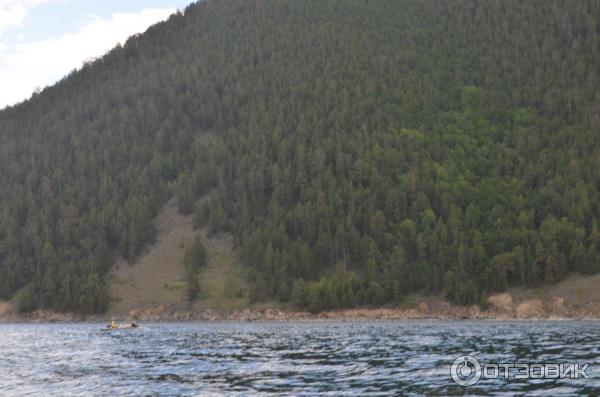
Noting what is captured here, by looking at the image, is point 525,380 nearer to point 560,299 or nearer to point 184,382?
point 184,382

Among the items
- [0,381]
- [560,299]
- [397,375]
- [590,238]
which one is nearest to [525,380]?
[397,375]

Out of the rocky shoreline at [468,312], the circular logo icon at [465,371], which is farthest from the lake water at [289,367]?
the rocky shoreline at [468,312]

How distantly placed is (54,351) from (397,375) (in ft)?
162

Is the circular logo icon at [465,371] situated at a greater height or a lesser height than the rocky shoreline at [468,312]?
lesser

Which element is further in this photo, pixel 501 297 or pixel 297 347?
pixel 501 297

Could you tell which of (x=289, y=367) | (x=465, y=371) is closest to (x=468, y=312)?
(x=289, y=367)

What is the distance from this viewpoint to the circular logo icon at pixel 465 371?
155ft

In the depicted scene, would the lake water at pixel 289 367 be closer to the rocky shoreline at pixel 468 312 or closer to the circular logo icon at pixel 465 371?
the circular logo icon at pixel 465 371

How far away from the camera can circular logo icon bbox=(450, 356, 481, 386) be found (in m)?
47.2

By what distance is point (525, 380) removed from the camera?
46.3 meters

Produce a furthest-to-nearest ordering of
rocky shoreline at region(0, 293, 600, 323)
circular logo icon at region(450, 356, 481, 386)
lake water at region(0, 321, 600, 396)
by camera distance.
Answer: rocky shoreline at region(0, 293, 600, 323), circular logo icon at region(450, 356, 481, 386), lake water at region(0, 321, 600, 396)

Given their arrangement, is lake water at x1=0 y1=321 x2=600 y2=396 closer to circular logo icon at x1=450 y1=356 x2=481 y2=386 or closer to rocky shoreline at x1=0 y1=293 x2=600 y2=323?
circular logo icon at x1=450 y1=356 x2=481 y2=386

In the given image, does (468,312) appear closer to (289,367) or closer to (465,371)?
(289,367)

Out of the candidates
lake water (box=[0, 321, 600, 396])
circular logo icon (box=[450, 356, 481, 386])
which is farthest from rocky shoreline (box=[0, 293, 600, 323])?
circular logo icon (box=[450, 356, 481, 386])
